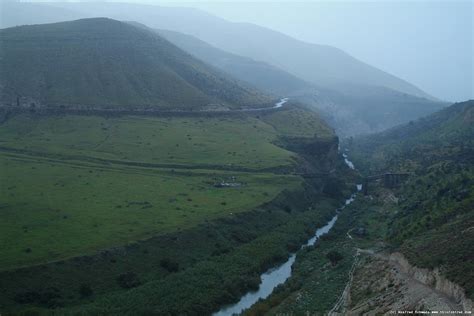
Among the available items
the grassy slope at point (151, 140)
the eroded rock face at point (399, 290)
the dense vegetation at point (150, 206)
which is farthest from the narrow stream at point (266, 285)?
the grassy slope at point (151, 140)

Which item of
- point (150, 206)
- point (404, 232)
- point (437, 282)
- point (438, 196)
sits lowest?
point (150, 206)

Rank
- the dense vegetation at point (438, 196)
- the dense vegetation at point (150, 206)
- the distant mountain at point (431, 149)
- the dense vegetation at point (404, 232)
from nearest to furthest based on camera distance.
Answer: the dense vegetation at point (438, 196) → the dense vegetation at point (404, 232) → the dense vegetation at point (150, 206) → the distant mountain at point (431, 149)

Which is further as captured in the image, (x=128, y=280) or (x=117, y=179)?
(x=117, y=179)

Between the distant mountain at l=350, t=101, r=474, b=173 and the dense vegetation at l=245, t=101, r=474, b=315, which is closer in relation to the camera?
the dense vegetation at l=245, t=101, r=474, b=315

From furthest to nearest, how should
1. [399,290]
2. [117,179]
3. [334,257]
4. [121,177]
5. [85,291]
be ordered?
[121,177] < [117,179] < [334,257] < [85,291] < [399,290]

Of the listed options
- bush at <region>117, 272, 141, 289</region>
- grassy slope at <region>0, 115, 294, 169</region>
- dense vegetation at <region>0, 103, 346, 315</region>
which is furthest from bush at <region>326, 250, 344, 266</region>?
grassy slope at <region>0, 115, 294, 169</region>

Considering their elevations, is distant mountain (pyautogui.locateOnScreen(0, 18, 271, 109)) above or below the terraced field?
above

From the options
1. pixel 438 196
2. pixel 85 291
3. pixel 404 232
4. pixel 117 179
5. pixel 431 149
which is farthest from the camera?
pixel 431 149

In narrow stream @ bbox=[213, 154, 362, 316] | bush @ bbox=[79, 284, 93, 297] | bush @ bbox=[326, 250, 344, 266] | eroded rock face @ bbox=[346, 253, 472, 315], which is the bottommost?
bush @ bbox=[79, 284, 93, 297]

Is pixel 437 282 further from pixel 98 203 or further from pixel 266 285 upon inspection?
pixel 98 203

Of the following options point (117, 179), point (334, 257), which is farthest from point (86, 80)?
point (334, 257)

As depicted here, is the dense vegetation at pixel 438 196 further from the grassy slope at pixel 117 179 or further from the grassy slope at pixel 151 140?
the grassy slope at pixel 151 140

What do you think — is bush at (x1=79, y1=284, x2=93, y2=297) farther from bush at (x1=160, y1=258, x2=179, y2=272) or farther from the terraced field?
bush at (x1=160, y1=258, x2=179, y2=272)
